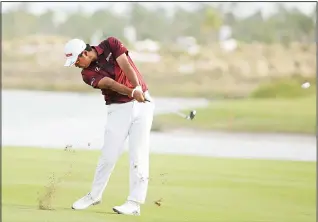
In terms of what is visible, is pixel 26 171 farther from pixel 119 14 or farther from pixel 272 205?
pixel 119 14

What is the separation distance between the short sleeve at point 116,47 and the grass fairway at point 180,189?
115 centimetres

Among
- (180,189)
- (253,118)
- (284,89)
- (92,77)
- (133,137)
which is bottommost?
(180,189)

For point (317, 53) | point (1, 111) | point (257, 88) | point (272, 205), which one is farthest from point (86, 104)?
point (272, 205)

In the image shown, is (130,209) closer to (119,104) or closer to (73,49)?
(119,104)

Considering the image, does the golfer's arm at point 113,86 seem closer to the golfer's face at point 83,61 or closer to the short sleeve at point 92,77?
the short sleeve at point 92,77

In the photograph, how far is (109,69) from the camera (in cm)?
721

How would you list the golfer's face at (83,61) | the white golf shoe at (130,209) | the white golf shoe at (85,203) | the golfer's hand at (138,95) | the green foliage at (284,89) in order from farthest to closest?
1. the green foliage at (284,89)
2. the white golf shoe at (85,203)
3. the white golf shoe at (130,209)
4. the golfer's face at (83,61)
5. the golfer's hand at (138,95)

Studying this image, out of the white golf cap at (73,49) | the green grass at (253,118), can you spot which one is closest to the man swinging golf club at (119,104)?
the white golf cap at (73,49)

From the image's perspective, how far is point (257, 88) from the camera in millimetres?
33656

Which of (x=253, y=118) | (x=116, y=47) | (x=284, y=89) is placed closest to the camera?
(x=116, y=47)

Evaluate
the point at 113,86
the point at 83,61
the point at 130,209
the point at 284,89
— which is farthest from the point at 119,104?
the point at 284,89

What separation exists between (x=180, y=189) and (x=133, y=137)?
197cm

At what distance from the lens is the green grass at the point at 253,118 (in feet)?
77.6

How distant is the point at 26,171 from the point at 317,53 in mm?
26292
